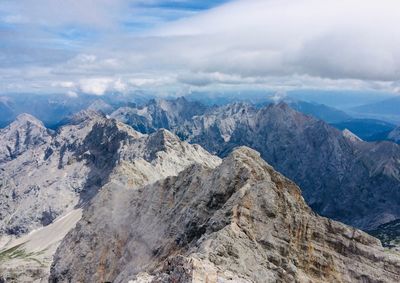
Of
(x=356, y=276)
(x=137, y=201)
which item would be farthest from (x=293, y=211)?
(x=137, y=201)

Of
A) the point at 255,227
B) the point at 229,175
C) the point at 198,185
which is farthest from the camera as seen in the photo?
the point at 198,185

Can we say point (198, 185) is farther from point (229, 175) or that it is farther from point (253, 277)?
point (253, 277)

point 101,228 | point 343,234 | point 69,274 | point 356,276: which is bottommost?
point 69,274

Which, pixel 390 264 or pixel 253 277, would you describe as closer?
pixel 253 277

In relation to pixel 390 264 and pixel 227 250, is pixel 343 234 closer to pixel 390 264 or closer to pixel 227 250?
pixel 390 264

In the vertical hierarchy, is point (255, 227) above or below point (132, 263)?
above

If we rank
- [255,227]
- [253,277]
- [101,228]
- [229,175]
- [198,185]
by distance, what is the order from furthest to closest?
1. [101,228]
2. [198,185]
3. [229,175]
4. [255,227]
5. [253,277]
